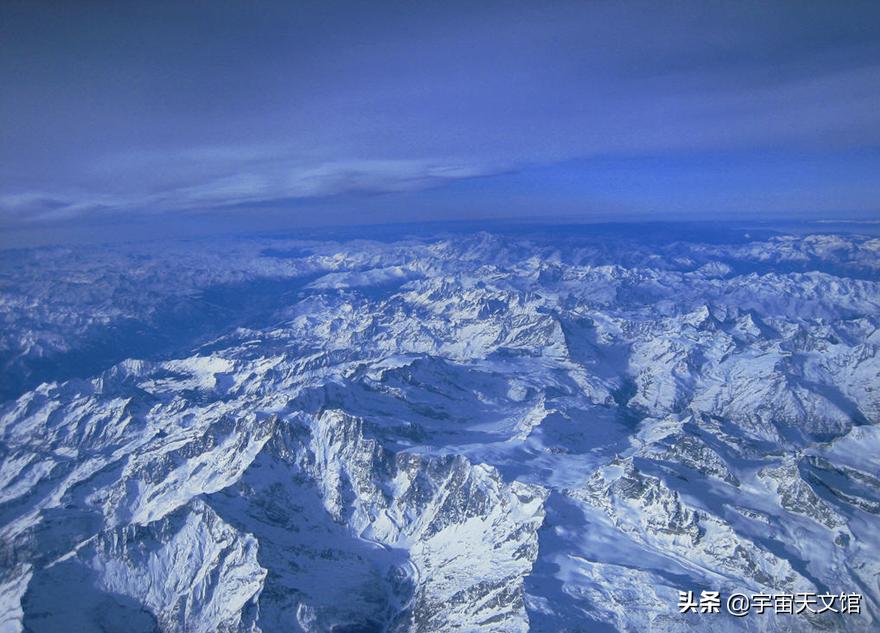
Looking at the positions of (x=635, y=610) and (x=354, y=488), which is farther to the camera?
(x=354, y=488)

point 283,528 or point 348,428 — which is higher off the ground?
point 348,428

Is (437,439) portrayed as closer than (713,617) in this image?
No

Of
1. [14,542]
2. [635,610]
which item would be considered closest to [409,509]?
[635,610]

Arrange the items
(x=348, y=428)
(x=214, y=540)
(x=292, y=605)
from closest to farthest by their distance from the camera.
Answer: (x=292, y=605)
(x=214, y=540)
(x=348, y=428)

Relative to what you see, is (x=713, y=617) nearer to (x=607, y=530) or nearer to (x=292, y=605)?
(x=607, y=530)

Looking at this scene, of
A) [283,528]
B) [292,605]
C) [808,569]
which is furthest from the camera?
[283,528]

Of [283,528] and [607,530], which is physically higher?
[607,530]

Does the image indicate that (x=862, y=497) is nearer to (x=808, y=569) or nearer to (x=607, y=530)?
(x=808, y=569)

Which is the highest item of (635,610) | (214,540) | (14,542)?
(635,610)

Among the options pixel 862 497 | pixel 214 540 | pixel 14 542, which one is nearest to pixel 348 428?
pixel 214 540
